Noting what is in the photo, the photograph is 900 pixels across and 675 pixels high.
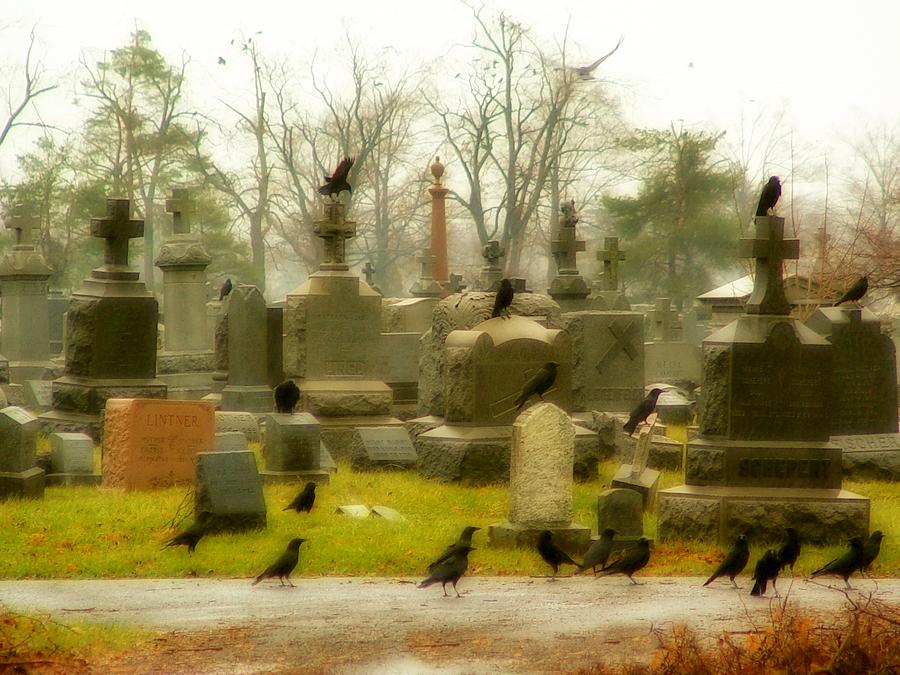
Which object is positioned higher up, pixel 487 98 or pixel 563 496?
pixel 487 98

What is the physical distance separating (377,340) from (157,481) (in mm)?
4667

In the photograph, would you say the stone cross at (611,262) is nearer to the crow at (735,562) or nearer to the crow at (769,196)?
the crow at (769,196)

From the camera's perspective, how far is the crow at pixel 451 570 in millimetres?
9703

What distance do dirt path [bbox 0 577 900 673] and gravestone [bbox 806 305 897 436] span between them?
244 inches

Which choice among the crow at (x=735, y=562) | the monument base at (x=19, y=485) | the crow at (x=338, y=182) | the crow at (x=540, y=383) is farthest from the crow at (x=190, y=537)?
the crow at (x=338, y=182)

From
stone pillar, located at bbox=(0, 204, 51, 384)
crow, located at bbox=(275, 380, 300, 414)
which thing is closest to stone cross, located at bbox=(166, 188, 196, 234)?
stone pillar, located at bbox=(0, 204, 51, 384)

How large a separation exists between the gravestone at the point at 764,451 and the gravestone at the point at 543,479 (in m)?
1.06

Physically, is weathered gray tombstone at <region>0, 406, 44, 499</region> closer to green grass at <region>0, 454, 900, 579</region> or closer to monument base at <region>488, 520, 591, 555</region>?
green grass at <region>0, 454, 900, 579</region>

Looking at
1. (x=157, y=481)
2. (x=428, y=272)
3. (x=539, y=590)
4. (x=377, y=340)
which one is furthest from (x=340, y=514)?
(x=428, y=272)

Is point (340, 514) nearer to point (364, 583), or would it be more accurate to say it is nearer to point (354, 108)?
point (364, 583)

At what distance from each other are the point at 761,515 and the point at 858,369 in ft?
17.7

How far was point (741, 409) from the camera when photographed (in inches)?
472

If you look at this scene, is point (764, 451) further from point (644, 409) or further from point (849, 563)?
point (644, 409)

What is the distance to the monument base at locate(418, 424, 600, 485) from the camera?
1522 cm
